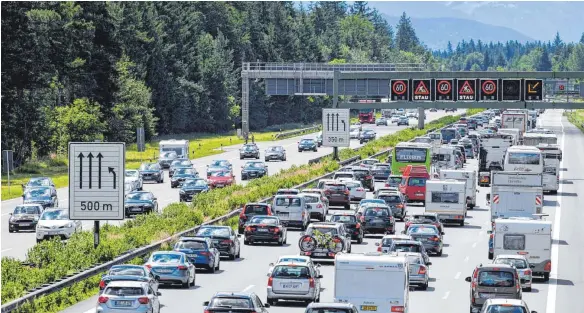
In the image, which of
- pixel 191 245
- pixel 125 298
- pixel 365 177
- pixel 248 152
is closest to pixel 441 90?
pixel 248 152

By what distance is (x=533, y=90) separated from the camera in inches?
4299

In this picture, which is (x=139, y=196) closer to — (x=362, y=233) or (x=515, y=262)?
(x=362, y=233)

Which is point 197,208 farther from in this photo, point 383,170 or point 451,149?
point 451,149

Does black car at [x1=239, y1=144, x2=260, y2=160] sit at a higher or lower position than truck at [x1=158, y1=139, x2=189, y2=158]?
lower

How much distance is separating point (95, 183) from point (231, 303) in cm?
1563

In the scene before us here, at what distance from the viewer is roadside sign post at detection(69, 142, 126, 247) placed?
44656 mm

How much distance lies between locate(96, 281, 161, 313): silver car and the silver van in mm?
29786

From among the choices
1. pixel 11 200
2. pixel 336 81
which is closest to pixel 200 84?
pixel 336 81

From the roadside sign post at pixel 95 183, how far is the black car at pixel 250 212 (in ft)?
50.4

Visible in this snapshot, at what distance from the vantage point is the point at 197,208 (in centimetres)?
6197

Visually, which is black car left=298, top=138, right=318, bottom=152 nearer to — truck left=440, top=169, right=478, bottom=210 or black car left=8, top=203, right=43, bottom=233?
truck left=440, top=169, right=478, bottom=210

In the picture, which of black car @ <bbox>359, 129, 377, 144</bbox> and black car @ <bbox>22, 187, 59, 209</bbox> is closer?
black car @ <bbox>22, 187, 59, 209</bbox>

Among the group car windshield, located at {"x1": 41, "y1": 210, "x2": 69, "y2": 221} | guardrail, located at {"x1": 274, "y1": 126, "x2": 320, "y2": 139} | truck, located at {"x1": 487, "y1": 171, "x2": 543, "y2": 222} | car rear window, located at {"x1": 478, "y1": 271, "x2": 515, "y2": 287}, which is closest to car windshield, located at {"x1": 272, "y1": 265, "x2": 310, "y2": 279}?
car rear window, located at {"x1": 478, "y1": 271, "x2": 515, "y2": 287}

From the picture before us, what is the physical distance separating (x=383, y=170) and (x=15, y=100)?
101 ft
